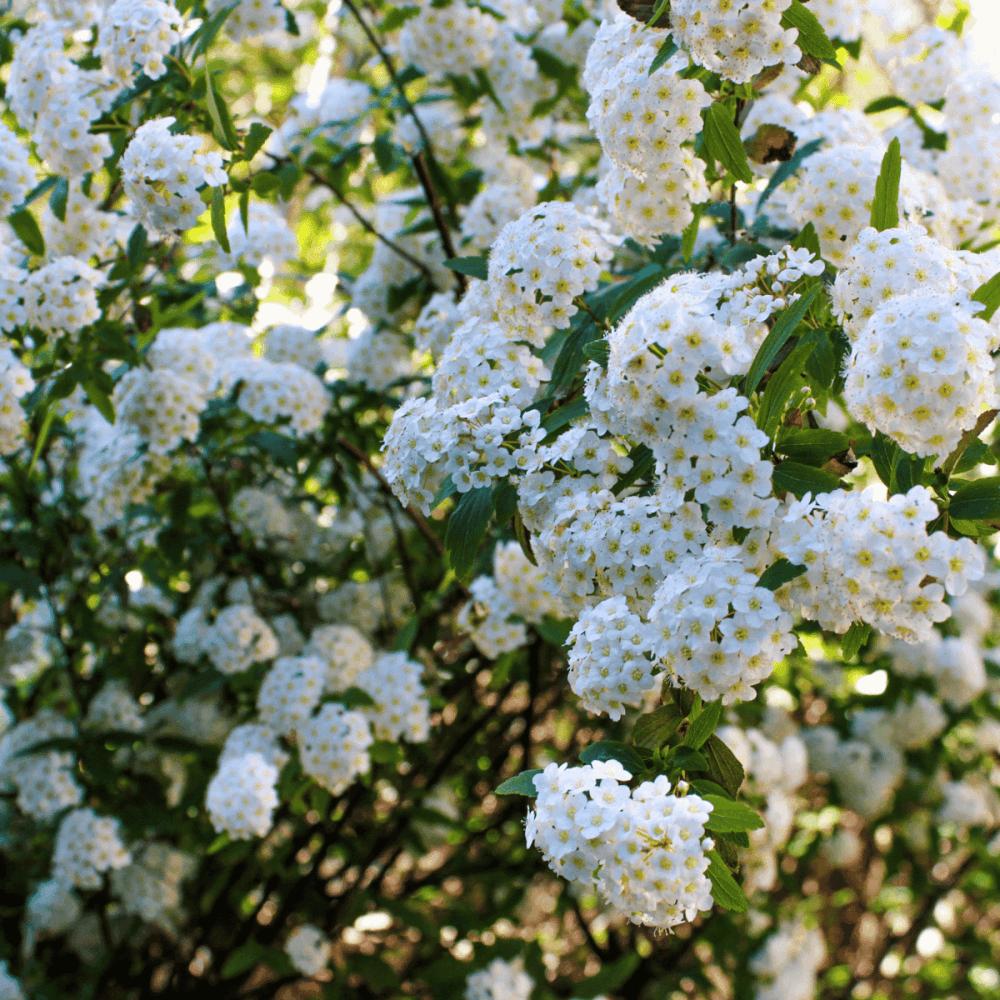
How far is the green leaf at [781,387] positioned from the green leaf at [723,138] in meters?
0.53

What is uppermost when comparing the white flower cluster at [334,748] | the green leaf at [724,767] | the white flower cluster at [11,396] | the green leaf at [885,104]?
the white flower cluster at [11,396]

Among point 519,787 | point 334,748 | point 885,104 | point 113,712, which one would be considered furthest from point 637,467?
point 113,712

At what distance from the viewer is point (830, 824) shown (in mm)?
5207

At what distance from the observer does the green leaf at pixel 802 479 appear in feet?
4.56

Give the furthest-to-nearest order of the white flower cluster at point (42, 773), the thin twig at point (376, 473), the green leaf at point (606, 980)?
the green leaf at point (606, 980) < the white flower cluster at point (42, 773) < the thin twig at point (376, 473)

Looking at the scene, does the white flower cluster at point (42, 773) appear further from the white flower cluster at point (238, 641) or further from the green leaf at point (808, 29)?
the green leaf at point (808, 29)

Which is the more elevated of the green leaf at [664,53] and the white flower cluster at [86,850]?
the green leaf at [664,53]

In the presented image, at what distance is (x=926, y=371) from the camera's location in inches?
49.1

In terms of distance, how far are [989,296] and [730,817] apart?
85 cm

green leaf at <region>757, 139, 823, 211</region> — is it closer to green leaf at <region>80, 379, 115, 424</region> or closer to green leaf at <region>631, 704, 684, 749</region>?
green leaf at <region>631, 704, 684, 749</region>

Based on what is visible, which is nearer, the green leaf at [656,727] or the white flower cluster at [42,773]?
the green leaf at [656,727]

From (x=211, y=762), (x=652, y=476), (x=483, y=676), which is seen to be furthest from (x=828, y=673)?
(x=652, y=476)

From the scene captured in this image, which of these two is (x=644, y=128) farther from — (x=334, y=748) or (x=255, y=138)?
(x=334, y=748)

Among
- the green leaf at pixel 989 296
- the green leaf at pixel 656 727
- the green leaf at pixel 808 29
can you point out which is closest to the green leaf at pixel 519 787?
the green leaf at pixel 656 727
